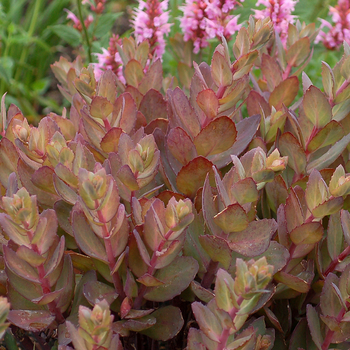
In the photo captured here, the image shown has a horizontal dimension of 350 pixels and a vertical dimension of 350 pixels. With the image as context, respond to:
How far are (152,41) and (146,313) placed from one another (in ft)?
3.11

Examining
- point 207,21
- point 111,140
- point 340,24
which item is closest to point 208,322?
point 111,140

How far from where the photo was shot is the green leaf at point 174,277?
71cm

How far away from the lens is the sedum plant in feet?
2.07

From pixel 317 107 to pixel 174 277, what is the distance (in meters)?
0.40

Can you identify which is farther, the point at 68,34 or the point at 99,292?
the point at 68,34

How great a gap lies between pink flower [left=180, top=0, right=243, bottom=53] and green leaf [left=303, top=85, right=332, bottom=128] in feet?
1.93

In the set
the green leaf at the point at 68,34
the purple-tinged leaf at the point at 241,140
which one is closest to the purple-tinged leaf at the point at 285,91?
the purple-tinged leaf at the point at 241,140

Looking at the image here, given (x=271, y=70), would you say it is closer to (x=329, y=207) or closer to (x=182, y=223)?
(x=329, y=207)

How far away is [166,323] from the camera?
760mm

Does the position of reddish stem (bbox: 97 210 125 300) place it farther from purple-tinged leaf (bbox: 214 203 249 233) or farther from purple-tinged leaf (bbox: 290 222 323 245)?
purple-tinged leaf (bbox: 290 222 323 245)

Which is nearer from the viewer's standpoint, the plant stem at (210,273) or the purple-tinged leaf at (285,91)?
the plant stem at (210,273)

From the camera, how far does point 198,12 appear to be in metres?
1.42

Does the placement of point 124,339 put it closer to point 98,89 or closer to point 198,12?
point 98,89

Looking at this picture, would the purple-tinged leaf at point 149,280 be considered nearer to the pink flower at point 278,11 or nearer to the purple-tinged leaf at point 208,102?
the purple-tinged leaf at point 208,102
